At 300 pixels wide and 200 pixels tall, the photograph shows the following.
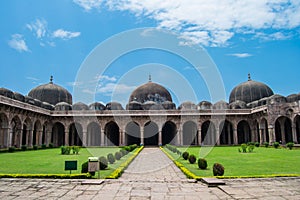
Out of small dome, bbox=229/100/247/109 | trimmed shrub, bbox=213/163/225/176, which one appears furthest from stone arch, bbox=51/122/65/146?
trimmed shrub, bbox=213/163/225/176

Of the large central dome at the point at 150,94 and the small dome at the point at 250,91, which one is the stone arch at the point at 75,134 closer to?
the large central dome at the point at 150,94

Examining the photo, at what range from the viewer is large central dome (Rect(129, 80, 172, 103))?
43.6 meters

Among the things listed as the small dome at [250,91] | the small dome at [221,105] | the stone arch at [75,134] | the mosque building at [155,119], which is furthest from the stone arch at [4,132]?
the small dome at [250,91]

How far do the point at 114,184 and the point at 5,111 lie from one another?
22.1 meters

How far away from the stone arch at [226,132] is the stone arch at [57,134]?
79.9 ft

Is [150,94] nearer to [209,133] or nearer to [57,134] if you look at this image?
[209,133]

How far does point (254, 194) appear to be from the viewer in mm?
6566

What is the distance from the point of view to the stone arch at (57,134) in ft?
129

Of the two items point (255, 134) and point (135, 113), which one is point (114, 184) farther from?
point (255, 134)

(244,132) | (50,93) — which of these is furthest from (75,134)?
(244,132)

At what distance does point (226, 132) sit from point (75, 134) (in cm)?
2350

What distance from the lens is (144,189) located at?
7.42 meters

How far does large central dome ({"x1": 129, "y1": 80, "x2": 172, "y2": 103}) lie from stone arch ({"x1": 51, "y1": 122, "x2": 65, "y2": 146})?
12.5 m

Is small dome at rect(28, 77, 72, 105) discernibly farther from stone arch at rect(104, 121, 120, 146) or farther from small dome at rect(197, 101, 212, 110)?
small dome at rect(197, 101, 212, 110)
